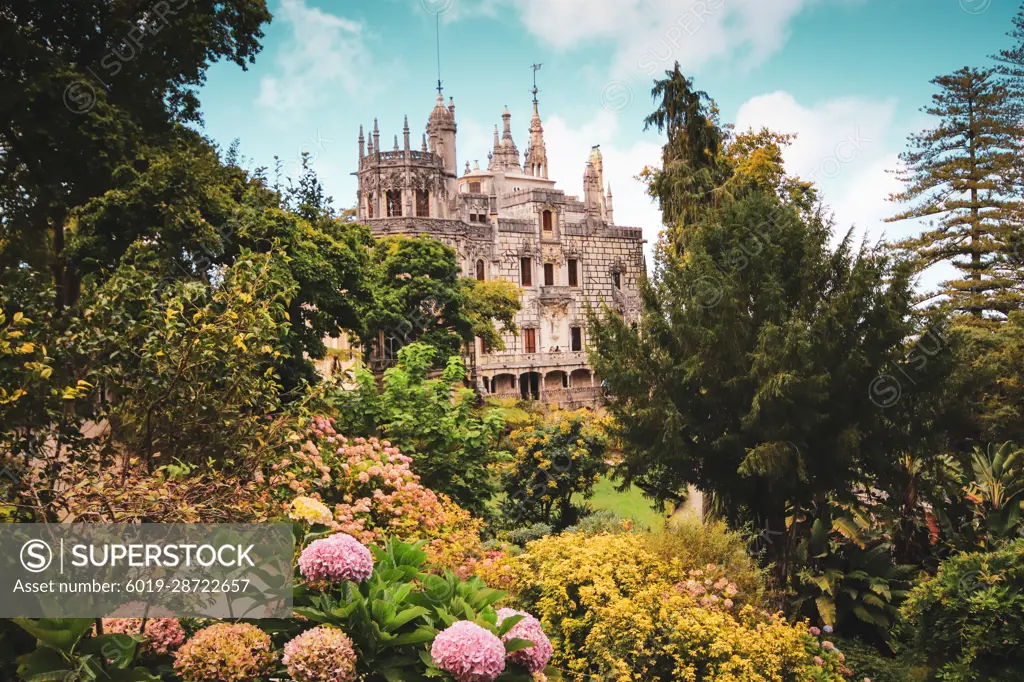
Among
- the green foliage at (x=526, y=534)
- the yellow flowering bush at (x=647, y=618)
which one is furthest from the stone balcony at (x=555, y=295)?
the yellow flowering bush at (x=647, y=618)

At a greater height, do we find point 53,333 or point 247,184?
point 247,184

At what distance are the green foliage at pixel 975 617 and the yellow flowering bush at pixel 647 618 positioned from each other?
6.45 ft

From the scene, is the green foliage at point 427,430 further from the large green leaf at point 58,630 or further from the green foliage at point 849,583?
the large green leaf at point 58,630

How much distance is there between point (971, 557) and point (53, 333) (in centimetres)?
1135

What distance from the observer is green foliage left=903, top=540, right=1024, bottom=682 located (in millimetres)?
10750

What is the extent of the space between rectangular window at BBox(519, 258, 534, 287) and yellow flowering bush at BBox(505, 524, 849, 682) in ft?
143

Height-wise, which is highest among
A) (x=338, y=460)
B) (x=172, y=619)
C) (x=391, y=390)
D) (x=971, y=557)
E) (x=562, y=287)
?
(x=562, y=287)

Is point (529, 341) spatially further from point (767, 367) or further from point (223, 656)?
point (223, 656)

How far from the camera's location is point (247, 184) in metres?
18.5

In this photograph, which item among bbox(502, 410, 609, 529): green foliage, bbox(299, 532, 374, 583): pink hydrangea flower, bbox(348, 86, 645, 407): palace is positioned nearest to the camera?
bbox(299, 532, 374, 583): pink hydrangea flower

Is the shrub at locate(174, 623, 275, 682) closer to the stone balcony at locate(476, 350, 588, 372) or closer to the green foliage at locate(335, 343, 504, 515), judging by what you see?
the green foliage at locate(335, 343, 504, 515)

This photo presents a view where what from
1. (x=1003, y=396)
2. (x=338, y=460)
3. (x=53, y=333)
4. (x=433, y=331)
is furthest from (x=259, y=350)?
(x=433, y=331)

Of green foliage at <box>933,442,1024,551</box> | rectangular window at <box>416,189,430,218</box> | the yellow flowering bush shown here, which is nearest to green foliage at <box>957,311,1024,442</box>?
green foliage at <box>933,442,1024,551</box>

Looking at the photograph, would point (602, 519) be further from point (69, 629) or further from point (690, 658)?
point (69, 629)
